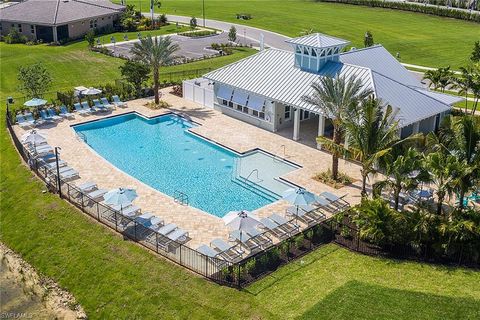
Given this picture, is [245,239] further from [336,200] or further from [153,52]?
[153,52]

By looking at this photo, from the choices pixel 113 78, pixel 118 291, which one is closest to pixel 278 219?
pixel 118 291

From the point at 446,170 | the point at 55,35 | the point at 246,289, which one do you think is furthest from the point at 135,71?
the point at 55,35

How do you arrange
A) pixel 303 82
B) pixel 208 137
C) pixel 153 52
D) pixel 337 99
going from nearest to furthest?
1. pixel 337 99
2. pixel 303 82
3. pixel 208 137
4. pixel 153 52

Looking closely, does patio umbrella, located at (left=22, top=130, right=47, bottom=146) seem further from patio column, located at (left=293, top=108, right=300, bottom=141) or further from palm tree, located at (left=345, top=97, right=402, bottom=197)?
palm tree, located at (left=345, top=97, right=402, bottom=197)

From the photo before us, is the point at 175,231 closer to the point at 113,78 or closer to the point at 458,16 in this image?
the point at 113,78

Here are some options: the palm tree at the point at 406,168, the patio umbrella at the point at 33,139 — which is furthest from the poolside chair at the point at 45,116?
the palm tree at the point at 406,168

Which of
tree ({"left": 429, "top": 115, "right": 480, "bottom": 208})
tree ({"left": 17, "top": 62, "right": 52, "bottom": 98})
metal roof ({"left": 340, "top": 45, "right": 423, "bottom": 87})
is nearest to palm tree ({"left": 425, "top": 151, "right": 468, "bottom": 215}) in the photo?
tree ({"left": 429, "top": 115, "right": 480, "bottom": 208})
